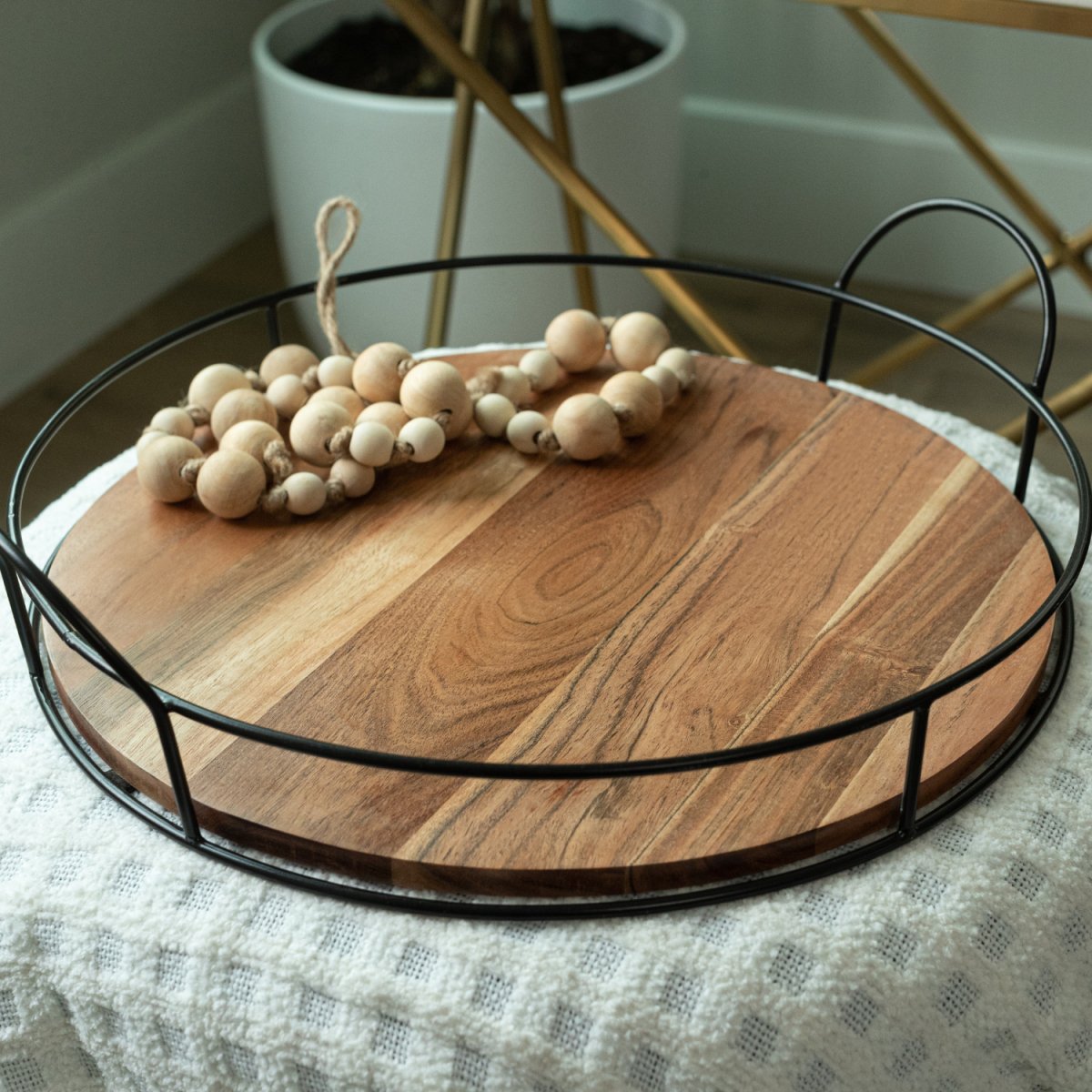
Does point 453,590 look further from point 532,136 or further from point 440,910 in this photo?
point 532,136

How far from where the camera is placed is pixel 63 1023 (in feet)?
2.08

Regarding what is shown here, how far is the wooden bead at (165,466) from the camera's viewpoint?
80 centimetres

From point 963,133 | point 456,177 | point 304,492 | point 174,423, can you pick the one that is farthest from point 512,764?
point 963,133

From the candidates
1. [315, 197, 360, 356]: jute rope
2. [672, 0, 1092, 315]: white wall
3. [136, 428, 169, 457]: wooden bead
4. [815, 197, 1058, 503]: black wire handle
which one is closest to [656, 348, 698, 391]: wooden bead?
[815, 197, 1058, 503]: black wire handle

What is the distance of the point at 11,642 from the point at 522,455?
307 mm

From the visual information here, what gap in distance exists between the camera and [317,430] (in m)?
0.82

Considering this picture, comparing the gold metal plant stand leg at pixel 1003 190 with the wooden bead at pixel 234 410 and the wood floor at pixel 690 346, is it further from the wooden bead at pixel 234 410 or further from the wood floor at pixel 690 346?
the wooden bead at pixel 234 410

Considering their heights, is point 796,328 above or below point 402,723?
below

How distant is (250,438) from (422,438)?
0.32 ft

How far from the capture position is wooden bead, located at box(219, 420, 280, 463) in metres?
0.82

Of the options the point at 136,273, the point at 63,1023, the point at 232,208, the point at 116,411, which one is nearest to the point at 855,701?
the point at 63,1023

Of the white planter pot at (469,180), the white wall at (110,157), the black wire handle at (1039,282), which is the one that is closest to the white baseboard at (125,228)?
the white wall at (110,157)

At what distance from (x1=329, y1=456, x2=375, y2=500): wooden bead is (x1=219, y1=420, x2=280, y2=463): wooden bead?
0.04m

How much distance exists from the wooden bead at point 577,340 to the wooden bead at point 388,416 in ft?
0.40
